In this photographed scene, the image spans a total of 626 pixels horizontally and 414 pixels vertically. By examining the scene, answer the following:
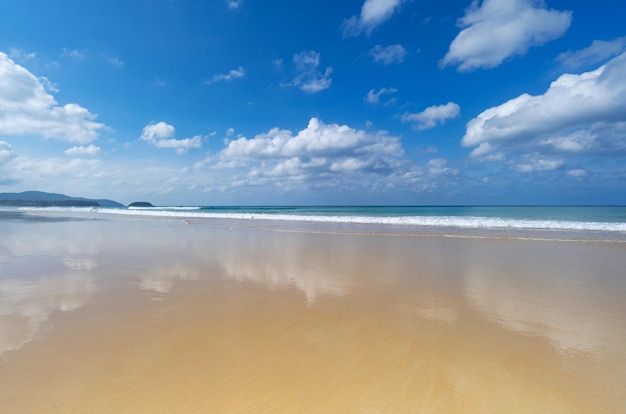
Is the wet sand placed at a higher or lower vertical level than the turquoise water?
lower

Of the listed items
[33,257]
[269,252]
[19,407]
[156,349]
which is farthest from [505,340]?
[33,257]

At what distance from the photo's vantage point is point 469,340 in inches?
126

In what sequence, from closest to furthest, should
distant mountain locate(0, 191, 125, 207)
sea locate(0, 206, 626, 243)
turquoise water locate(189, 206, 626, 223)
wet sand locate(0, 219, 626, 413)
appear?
wet sand locate(0, 219, 626, 413)
sea locate(0, 206, 626, 243)
turquoise water locate(189, 206, 626, 223)
distant mountain locate(0, 191, 125, 207)

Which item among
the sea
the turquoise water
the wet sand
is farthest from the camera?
the turquoise water

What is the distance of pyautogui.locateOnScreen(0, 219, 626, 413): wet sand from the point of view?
2232mm

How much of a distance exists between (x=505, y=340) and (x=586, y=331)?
3.99 ft

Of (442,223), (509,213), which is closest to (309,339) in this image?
(442,223)

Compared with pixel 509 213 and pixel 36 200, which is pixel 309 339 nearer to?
pixel 509 213

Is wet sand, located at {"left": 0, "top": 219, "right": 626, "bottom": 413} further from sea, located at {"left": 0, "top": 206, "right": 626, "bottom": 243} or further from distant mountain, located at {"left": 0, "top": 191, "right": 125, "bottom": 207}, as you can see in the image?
distant mountain, located at {"left": 0, "top": 191, "right": 125, "bottom": 207}

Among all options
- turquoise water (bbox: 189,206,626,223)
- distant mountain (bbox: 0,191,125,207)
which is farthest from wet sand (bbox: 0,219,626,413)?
distant mountain (bbox: 0,191,125,207)

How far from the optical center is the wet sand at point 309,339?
2232 millimetres

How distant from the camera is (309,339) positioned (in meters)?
3.20

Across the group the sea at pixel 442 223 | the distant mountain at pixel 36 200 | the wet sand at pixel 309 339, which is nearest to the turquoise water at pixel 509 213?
the sea at pixel 442 223

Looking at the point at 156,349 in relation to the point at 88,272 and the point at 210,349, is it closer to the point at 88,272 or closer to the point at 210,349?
the point at 210,349
